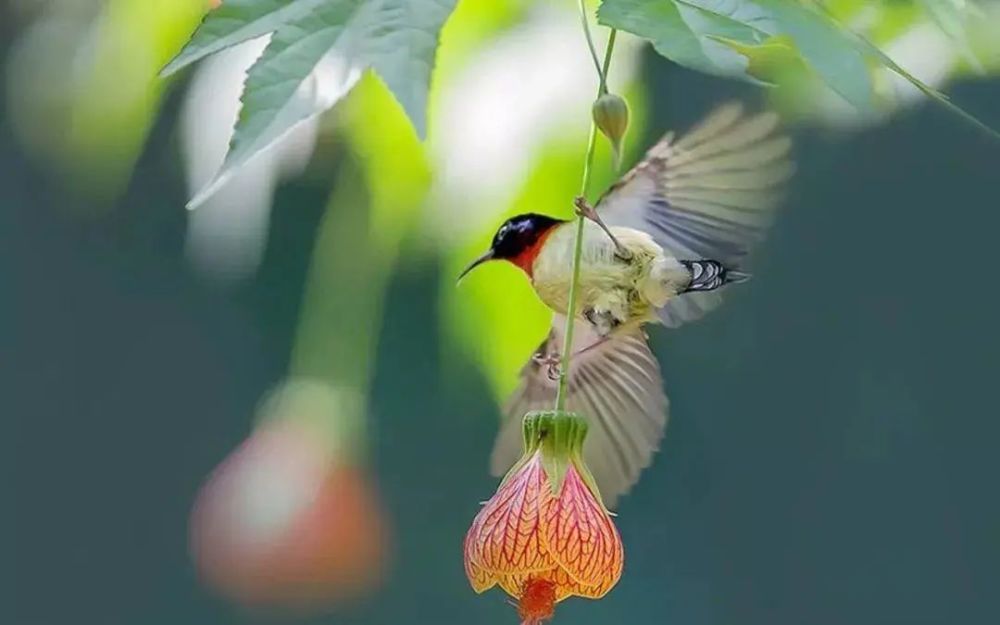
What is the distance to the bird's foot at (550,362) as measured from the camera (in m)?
0.69

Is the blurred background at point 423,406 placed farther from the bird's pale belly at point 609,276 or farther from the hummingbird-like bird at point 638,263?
the bird's pale belly at point 609,276

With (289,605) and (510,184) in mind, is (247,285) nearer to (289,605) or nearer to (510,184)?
(289,605)

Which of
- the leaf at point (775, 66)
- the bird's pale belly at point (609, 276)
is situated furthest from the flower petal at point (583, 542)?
the leaf at point (775, 66)

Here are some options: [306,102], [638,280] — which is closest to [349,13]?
[306,102]

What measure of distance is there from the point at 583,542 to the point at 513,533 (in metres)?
0.03

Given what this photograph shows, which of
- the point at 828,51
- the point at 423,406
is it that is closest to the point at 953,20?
the point at 828,51

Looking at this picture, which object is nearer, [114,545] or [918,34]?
[918,34]

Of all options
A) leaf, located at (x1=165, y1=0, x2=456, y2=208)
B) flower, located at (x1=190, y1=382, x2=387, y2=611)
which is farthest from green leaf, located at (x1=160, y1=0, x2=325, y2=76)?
flower, located at (x1=190, y1=382, x2=387, y2=611)

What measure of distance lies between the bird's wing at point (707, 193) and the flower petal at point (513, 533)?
0.48 ft

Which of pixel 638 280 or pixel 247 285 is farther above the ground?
pixel 247 285

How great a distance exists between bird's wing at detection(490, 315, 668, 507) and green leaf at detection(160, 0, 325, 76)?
0.36m

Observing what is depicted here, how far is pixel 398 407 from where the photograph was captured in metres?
1.46

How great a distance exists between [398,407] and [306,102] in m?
1.09

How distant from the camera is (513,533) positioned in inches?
24.2
